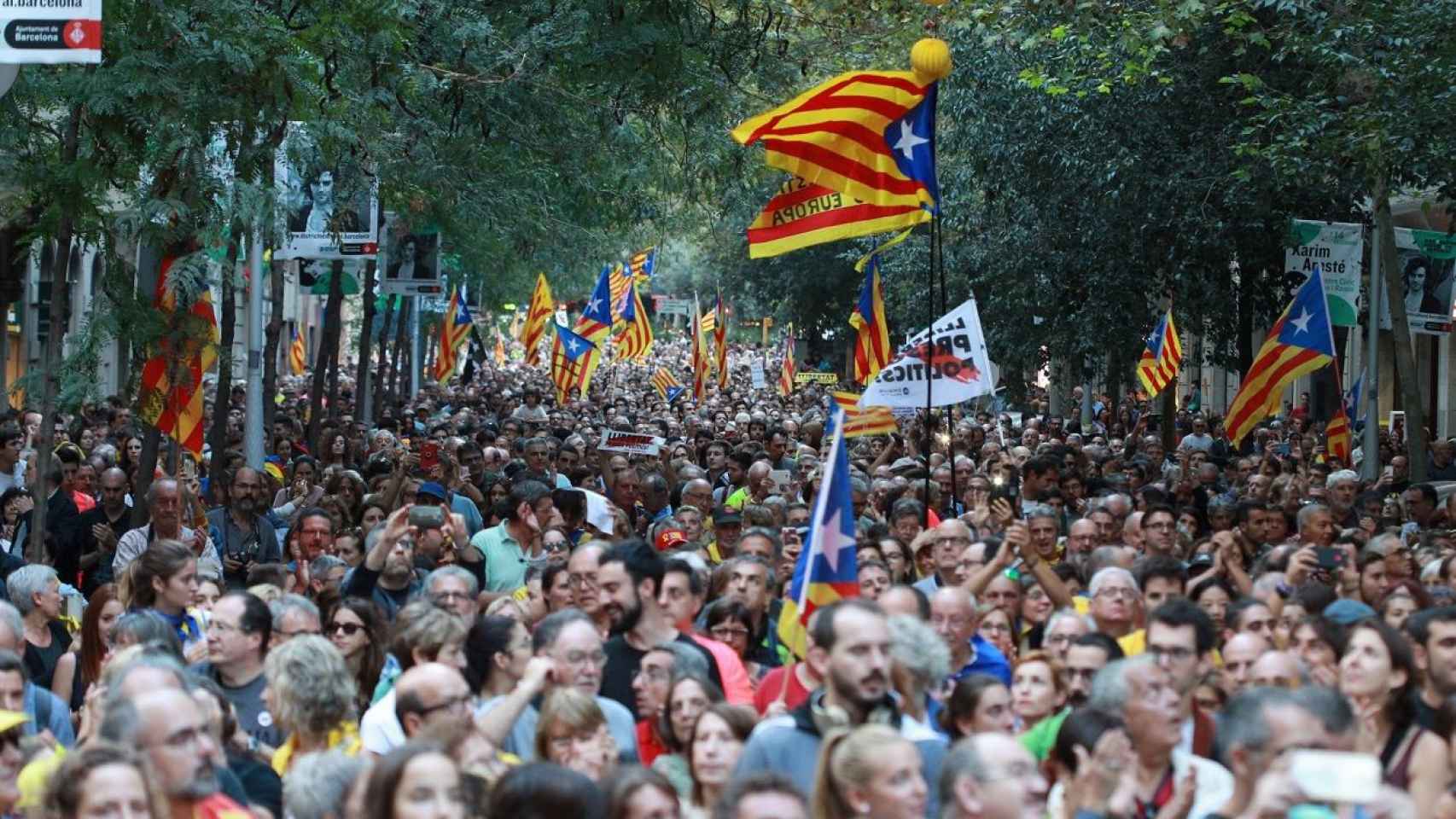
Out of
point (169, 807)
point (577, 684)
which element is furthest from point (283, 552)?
point (169, 807)

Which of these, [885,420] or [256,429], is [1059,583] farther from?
[256,429]

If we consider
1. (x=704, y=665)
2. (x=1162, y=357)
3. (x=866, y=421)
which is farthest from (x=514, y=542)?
(x=1162, y=357)

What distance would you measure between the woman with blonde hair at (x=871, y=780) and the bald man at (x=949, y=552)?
5.33 metres

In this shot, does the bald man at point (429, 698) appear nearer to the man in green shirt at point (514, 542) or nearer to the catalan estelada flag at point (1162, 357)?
the man in green shirt at point (514, 542)

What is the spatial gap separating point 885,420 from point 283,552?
6.26m

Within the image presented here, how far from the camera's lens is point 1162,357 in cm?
2512

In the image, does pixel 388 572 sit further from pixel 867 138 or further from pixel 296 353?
pixel 296 353

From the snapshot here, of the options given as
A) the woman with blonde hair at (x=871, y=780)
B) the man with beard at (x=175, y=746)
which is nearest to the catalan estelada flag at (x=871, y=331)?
the man with beard at (x=175, y=746)

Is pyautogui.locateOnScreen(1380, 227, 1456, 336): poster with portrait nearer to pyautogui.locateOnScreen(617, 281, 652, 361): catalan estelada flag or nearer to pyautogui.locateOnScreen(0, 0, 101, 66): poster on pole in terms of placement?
pyautogui.locateOnScreen(0, 0, 101, 66): poster on pole

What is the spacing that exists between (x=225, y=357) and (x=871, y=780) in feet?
31.8

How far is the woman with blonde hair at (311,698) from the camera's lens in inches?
282

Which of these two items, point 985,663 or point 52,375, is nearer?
point 985,663

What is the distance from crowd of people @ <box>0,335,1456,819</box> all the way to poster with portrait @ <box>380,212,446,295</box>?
54.4 ft

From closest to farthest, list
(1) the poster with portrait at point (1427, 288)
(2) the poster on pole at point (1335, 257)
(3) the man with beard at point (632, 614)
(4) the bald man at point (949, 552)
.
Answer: (3) the man with beard at point (632, 614)
(4) the bald man at point (949, 552)
(2) the poster on pole at point (1335, 257)
(1) the poster with portrait at point (1427, 288)
